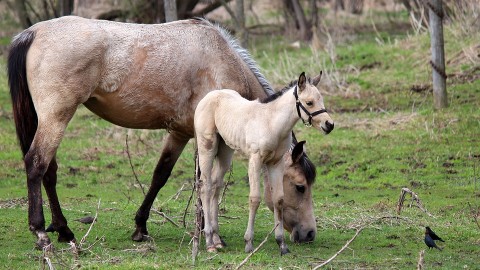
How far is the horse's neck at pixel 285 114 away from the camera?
24.1 feet

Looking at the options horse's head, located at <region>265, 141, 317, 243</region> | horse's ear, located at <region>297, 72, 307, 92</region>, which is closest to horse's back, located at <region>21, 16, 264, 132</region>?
horse's head, located at <region>265, 141, 317, 243</region>

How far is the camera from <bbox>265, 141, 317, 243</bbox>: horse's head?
8.16 metres

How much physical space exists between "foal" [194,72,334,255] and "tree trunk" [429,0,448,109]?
6920 mm

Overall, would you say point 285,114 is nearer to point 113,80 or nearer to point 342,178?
point 113,80

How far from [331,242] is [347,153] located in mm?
4705

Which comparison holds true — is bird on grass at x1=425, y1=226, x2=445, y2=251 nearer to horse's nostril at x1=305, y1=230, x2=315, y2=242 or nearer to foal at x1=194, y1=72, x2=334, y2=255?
horse's nostril at x1=305, y1=230, x2=315, y2=242

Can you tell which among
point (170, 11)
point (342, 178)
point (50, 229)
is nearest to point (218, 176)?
point (50, 229)

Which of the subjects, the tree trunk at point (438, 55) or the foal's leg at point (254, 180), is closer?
the foal's leg at point (254, 180)

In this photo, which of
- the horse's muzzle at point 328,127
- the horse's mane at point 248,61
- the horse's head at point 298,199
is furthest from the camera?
the horse's mane at point 248,61

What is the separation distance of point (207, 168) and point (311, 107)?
1294 mm

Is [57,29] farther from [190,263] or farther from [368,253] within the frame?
[368,253]

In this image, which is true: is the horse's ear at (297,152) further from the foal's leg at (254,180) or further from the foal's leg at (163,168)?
the foal's leg at (163,168)

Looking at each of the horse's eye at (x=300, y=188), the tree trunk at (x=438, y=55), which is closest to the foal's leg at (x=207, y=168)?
the horse's eye at (x=300, y=188)

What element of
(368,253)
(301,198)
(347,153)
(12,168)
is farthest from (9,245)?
(347,153)
